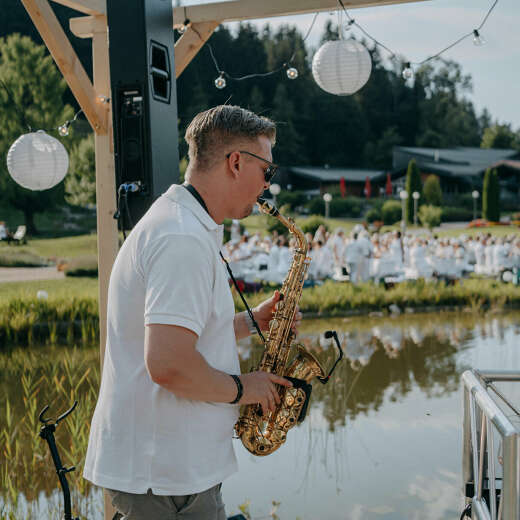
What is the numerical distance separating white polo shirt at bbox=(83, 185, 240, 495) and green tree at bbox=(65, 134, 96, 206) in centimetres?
2617

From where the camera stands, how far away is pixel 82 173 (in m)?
27.7

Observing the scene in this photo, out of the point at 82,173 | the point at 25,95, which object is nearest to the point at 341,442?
the point at 82,173

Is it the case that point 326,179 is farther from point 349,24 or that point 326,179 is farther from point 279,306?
point 279,306

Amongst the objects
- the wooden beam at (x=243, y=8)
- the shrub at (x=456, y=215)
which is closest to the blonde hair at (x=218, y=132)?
the wooden beam at (x=243, y=8)

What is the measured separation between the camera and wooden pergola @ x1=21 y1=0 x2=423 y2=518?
12.0 feet

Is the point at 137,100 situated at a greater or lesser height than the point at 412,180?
lesser

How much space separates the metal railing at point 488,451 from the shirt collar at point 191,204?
93 centimetres

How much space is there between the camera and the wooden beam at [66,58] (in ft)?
11.5

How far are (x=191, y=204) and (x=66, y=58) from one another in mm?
2443

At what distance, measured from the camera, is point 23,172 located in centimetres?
530

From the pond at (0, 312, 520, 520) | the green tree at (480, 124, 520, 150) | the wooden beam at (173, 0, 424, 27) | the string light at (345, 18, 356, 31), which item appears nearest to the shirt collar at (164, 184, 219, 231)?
the pond at (0, 312, 520, 520)

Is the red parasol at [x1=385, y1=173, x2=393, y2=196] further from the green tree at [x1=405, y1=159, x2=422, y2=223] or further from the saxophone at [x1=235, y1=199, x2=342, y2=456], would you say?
the saxophone at [x1=235, y1=199, x2=342, y2=456]

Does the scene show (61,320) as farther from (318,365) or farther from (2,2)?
(2,2)

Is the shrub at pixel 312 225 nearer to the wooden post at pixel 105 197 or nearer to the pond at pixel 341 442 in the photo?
the pond at pixel 341 442
